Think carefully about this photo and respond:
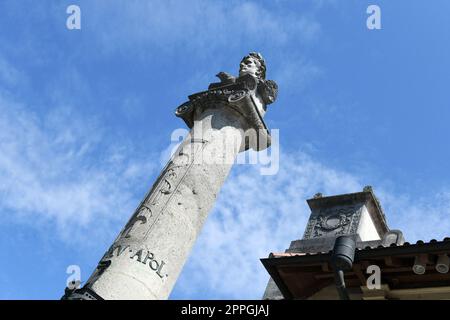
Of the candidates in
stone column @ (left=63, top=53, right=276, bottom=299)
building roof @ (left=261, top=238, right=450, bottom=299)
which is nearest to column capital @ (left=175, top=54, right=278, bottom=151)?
stone column @ (left=63, top=53, right=276, bottom=299)

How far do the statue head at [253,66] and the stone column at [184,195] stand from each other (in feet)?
0.74

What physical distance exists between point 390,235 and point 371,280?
4.06m

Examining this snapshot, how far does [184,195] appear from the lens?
6.39 m

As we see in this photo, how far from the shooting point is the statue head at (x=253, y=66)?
8312 mm

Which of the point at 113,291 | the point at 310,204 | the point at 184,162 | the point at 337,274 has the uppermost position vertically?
the point at 310,204

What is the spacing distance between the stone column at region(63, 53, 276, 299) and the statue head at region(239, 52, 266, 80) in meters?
0.22

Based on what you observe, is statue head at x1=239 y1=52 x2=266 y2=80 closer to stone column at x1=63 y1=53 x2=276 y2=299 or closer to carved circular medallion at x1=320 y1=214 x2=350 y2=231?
stone column at x1=63 y1=53 x2=276 y2=299

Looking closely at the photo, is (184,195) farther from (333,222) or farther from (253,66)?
(333,222)

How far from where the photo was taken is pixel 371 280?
6926 mm

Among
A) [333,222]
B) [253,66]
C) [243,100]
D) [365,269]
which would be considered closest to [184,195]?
[243,100]

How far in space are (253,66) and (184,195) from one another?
9.33 feet

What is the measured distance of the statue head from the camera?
8312 mm
